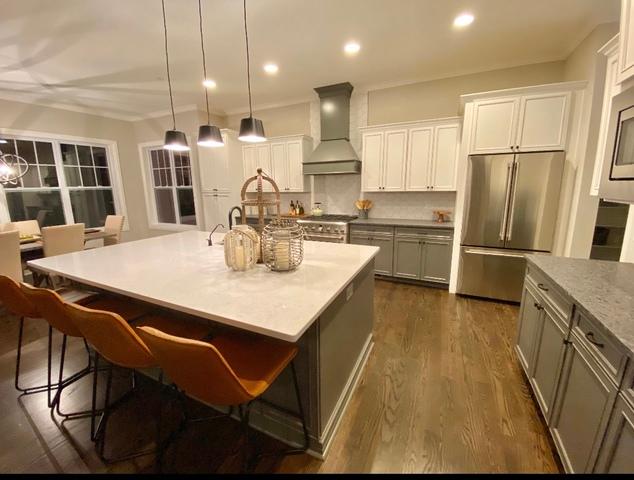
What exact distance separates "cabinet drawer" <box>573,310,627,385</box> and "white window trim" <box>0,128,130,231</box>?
6.83 m

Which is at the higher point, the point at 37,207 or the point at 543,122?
the point at 543,122

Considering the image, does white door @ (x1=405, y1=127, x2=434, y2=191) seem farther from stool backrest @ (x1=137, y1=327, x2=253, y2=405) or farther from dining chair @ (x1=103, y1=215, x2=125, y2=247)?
dining chair @ (x1=103, y1=215, x2=125, y2=247)

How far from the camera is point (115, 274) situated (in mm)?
1692

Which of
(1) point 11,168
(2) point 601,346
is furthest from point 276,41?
(1) point 11,168

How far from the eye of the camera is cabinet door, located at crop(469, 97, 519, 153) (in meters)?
3.03

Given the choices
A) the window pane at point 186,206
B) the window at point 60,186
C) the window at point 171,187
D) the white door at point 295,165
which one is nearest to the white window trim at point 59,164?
the window at point 60,186

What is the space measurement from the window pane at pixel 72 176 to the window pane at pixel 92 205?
144mm

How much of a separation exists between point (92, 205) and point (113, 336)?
5.75m

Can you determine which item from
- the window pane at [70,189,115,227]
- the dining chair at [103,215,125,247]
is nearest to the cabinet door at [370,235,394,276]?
the dining chair at [103,215,125,247]

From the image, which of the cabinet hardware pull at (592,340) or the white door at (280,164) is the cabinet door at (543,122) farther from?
the white door at (280,164)

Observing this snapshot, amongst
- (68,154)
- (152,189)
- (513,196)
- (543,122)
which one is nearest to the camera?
(543,122)

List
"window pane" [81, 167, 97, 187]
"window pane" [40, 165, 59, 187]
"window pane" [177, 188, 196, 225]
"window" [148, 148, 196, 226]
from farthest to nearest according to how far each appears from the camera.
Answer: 1. "window pane" [177, 188, 196, 225]
2. "window" [148, 148, 196, 226]
3. "window pane" [81, 167, 97, 187]
4. "window pane" [40, 165, 59, 187]

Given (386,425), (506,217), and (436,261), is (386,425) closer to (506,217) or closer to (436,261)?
(436,261)

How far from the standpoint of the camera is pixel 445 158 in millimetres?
3689
